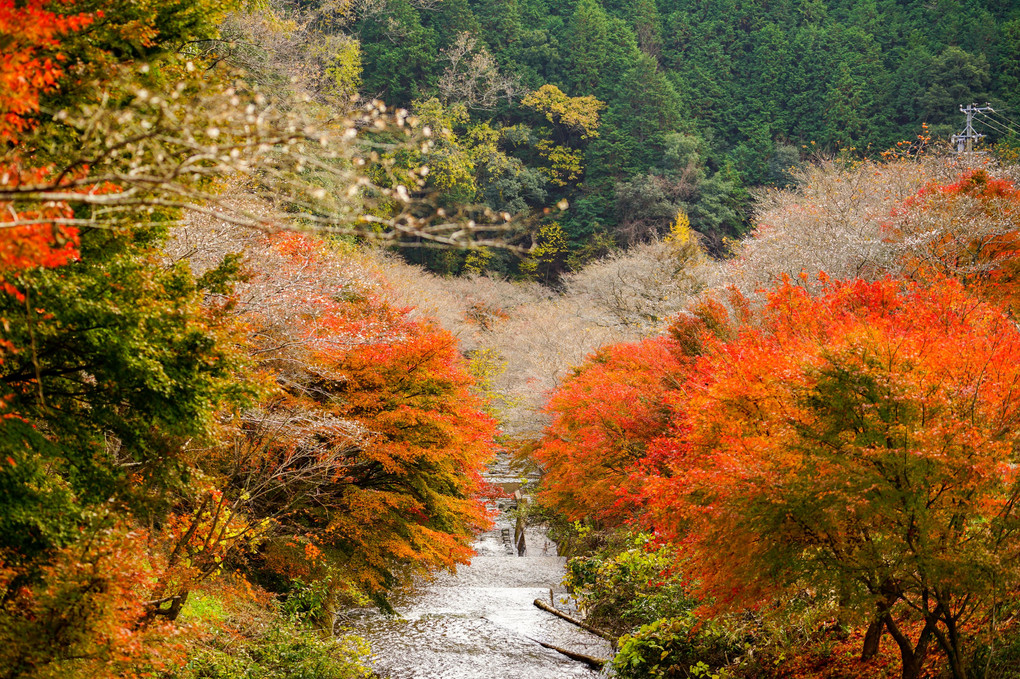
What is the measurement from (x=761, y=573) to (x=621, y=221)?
38157 mm

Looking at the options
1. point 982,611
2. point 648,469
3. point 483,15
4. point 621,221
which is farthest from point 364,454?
point 483,15

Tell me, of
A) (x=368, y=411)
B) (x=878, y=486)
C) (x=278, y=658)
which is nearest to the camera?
(x=878, y=486)

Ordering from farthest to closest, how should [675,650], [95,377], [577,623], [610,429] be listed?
1. [610,429]
2. [577,623]
3. [675,650]
4. [95,377]

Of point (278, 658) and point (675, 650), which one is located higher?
point (278, 658)

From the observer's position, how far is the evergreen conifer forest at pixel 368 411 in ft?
13.8

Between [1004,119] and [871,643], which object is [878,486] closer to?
[871,643]

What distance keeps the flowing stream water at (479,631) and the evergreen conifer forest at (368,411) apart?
1.67 feet

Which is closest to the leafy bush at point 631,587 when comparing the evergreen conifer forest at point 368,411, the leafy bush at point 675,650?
the evergreen conifer forest at point 368,411

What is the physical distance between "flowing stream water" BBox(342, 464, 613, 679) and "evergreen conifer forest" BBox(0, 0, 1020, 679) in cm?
51

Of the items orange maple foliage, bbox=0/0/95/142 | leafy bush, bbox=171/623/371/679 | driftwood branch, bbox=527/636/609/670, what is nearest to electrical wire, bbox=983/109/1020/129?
driftwood branch, bbox=527/636/609/670

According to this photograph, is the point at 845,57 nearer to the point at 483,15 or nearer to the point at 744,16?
the point at 744,16

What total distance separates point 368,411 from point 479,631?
5584 millimetres

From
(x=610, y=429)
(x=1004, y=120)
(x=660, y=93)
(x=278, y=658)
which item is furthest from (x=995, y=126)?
(x=278, y=658)

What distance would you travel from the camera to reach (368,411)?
10898 mm
